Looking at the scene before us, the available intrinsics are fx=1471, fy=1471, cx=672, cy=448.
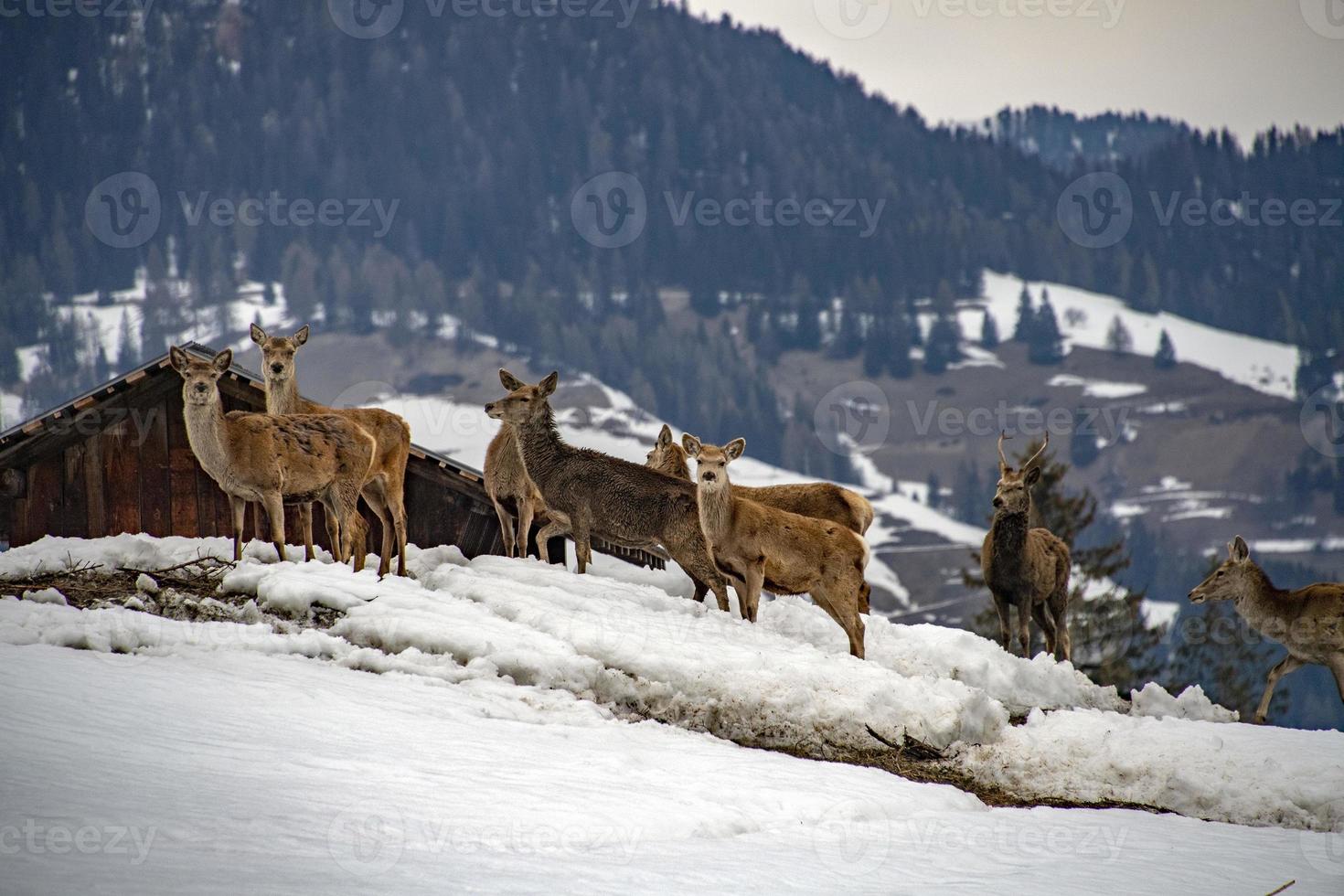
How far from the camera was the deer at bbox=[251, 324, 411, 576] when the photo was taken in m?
16.6

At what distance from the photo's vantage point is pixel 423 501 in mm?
21141

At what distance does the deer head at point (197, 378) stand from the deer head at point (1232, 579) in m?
11.8

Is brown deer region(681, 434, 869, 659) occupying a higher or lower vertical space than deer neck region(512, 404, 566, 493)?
lower

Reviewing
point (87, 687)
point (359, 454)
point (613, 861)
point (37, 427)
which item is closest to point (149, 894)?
point (613, 861)

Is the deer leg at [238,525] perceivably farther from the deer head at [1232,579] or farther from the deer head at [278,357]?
the deer head at [1232,579]

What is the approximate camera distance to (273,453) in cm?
1510

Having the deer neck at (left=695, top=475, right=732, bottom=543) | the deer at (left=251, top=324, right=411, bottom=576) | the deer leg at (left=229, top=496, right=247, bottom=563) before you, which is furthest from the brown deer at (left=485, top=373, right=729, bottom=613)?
the deer leg at (left=229, top=496, right=247, bottom=563)

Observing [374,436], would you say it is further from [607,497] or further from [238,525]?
[607,497]

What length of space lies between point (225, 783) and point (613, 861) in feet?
7.38

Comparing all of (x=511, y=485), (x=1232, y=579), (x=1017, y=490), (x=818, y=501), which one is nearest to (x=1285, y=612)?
(x=1232, y=579)

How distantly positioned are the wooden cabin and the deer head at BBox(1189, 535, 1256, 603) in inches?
397

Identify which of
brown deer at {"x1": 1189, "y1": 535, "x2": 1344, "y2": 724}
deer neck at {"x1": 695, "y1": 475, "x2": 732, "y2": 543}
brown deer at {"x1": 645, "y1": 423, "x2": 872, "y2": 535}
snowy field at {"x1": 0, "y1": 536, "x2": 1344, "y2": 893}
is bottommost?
brown deer at {"x1": 1189, "y1": 535, "x2": 1344, "y2": 724}

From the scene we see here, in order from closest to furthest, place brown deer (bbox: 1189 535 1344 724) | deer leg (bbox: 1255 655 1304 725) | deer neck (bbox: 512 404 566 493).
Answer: deer leg (bbox: 1255 655 1304 725) → brown deer (bbox: 1189 535 1344 724) → deer neck (bbox: 512 404 566 493)

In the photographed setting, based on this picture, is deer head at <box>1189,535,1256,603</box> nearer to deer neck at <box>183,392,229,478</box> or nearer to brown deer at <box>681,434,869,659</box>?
brown deer at <box>681,434,869,659</box>
